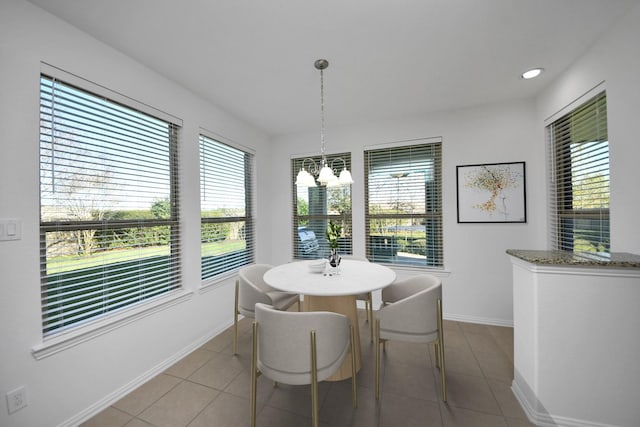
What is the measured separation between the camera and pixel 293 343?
132 cm

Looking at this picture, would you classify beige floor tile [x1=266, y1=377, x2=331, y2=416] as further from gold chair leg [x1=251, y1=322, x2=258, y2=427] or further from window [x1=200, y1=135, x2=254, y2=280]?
window [x1=200, y1=135, x2=254, y2=280]

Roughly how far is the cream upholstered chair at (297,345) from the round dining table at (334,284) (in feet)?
0.91

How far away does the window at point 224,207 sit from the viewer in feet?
9.16

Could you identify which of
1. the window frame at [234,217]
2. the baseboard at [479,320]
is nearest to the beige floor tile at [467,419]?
the baseboard at [479,320]

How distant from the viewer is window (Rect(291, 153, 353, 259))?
11.9 ft

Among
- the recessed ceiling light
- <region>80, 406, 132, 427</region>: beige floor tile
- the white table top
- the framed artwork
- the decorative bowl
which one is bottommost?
<region>80, 406, 132, 427</region>: beige floor tile

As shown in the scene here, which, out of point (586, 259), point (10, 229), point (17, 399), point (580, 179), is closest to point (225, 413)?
point (17, 399)

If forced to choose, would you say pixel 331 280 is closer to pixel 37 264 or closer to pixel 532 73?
pixel 37 264

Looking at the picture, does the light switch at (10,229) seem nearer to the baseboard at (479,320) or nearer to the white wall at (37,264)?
the white wall at (37,264)

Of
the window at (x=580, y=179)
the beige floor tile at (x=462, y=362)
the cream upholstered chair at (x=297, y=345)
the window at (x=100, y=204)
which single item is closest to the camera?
the cream upholstered chair at (x=297, y=345)

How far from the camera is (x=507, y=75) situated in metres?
2.32

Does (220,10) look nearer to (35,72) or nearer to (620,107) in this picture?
(35,72)

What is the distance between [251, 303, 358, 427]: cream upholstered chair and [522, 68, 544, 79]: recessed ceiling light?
2.73 metres

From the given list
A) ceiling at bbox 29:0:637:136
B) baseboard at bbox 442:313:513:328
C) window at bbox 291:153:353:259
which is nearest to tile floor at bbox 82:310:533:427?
baseboard at bbox 442:313:513:328
